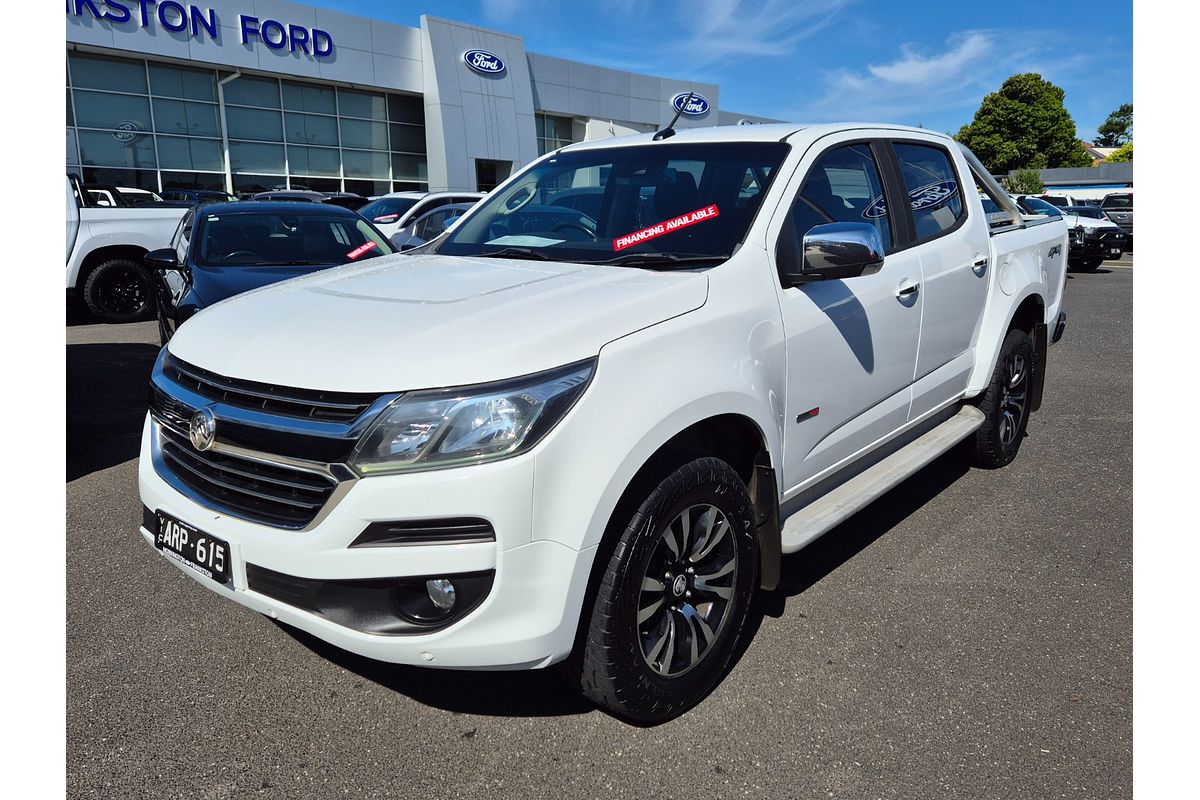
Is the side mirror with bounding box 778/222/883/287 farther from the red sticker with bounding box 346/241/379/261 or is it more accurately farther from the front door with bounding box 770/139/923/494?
the red sticker with bounding box 346/241/379/261

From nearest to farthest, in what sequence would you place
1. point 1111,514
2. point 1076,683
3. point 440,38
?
point 1076,683 < point 1111,514 < point 440,38

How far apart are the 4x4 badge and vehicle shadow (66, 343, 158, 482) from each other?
10.0 feet

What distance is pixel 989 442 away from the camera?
4602mm

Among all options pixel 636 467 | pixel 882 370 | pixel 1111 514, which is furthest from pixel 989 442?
pixel 636 467

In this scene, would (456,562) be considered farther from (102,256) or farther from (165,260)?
(102,256)

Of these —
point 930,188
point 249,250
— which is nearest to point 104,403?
point 249,250

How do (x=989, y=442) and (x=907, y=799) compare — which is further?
(x=989, y=442)

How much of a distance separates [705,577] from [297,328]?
1435 millimetres

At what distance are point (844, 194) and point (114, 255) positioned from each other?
10.0 metres

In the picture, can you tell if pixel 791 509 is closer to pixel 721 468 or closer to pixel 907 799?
pixel 721 468

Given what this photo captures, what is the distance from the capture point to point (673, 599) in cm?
251

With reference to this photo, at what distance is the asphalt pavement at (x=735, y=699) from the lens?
91.7 inches

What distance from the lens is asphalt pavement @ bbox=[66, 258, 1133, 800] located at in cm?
233

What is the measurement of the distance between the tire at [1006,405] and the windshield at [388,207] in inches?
485
